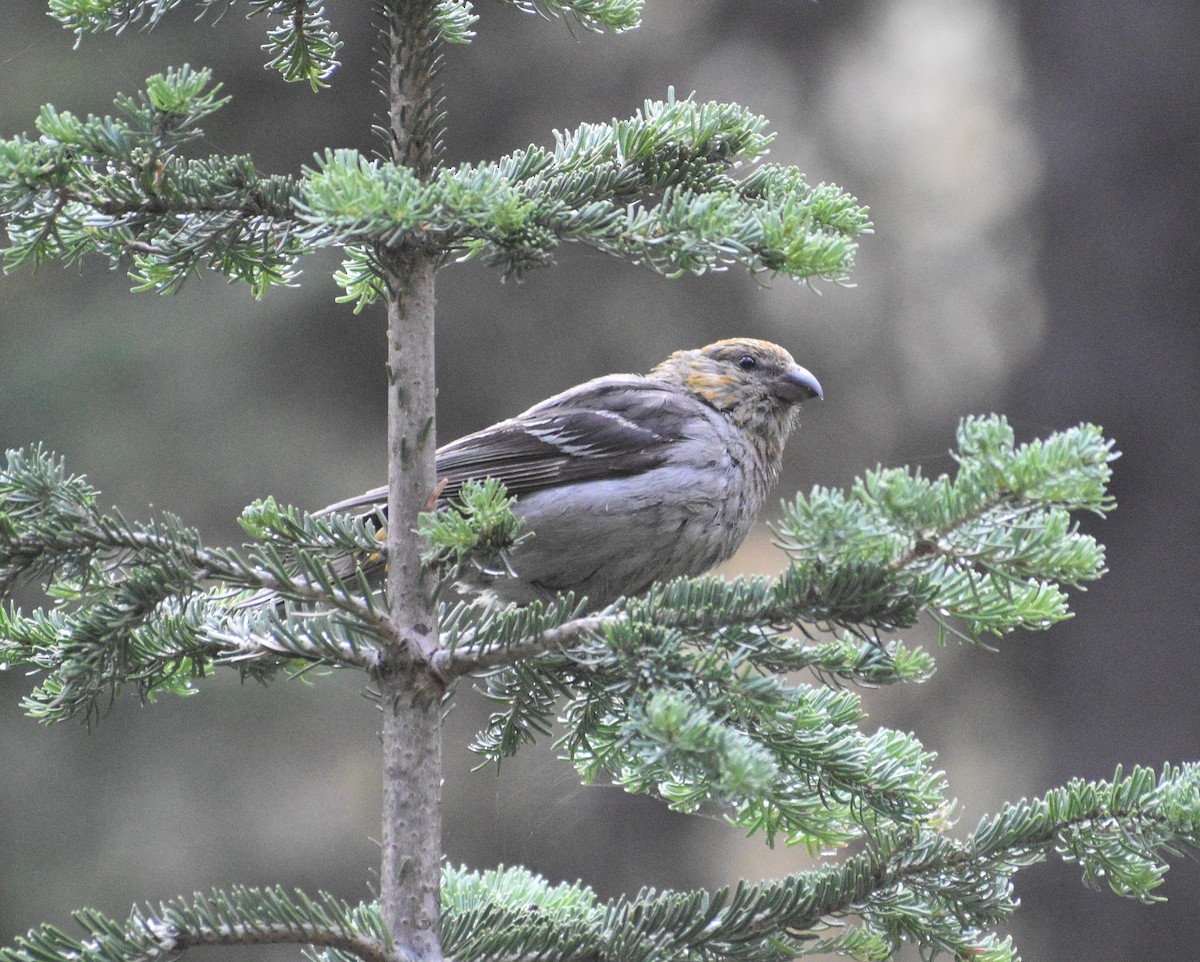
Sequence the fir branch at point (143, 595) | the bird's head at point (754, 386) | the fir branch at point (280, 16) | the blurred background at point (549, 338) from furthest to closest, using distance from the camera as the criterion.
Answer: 1. the blurred background at point (549, 338)
2. the bird's head at point (754, 386)
3. the fir branch at point (280, 16)
4. the fir branch at point (143, 595)

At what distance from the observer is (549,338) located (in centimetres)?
770

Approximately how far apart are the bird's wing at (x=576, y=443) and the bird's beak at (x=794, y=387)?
290mm

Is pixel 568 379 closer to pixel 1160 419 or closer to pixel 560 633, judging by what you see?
pixel 1160 419

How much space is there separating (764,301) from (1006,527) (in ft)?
20.0

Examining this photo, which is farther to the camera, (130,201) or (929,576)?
(130,201)

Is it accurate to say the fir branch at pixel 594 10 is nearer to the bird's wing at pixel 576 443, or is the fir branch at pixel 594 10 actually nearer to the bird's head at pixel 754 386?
the bird's wing at pixel 576 443

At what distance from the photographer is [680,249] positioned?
1886 mm

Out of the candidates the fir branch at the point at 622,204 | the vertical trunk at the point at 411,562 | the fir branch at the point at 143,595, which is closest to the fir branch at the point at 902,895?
the vertical trunk at the point at 411,562

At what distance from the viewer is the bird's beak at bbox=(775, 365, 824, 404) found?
373cm

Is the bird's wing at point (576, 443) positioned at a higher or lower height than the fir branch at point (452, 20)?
lower

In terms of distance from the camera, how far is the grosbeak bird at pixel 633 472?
3.16 m

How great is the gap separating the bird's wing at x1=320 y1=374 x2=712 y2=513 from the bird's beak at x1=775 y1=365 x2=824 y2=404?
0.29 m

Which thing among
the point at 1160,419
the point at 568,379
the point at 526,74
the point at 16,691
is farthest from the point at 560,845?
the point at 526,74

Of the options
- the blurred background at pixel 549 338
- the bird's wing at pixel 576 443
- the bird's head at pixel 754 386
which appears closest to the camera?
the bird's wing at pixel 576 443
